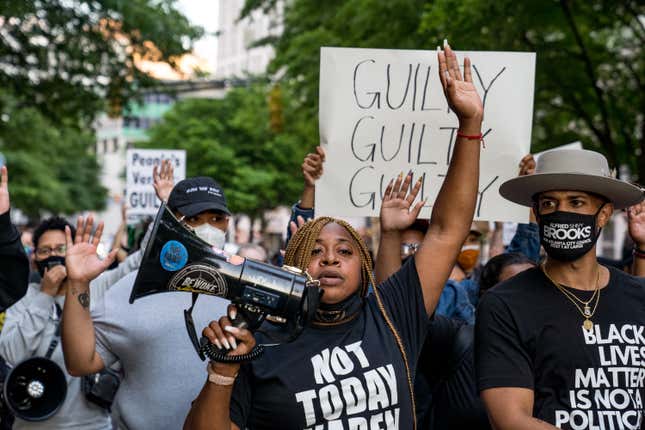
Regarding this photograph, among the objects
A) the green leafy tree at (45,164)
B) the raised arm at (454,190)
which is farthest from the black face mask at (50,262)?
the green leafy tree at (45,164)

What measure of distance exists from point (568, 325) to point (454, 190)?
62cm

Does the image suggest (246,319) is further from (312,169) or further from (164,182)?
(164,182)

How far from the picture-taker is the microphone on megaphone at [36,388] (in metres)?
4.60

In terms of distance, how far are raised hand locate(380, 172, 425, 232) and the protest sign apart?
487 cm

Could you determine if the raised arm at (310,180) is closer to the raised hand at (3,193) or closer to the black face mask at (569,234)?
the black face mask at (569,234)

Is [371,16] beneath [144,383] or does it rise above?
above

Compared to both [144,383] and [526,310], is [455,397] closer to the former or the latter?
[526,310]

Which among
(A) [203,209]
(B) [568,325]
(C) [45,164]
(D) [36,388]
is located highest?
(C) [45,164]

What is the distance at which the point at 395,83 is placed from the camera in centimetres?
467

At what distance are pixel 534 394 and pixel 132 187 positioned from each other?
20.3 feet

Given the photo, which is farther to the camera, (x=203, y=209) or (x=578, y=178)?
(x=203, y=209)

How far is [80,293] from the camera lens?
3422 mm

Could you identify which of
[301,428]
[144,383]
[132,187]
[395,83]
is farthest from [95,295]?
[132,187]

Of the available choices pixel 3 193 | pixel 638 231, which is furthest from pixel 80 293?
pixel 638 231
